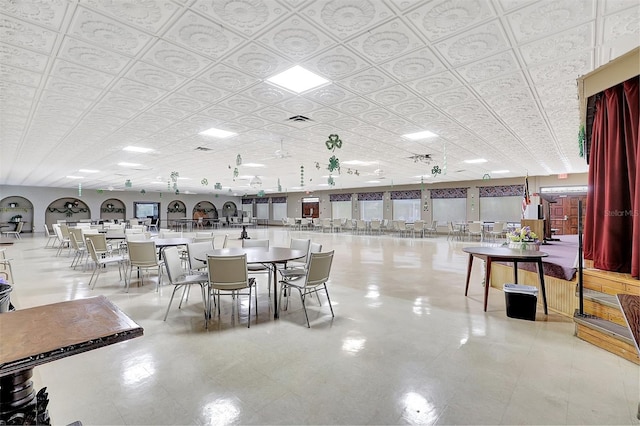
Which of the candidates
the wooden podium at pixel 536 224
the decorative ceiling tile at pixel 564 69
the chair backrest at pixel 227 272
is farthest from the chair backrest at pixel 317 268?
the wooden podium at pixel 536 224

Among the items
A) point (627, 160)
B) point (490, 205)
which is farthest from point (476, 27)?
point (490, 205)

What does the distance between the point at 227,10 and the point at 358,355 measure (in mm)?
2751

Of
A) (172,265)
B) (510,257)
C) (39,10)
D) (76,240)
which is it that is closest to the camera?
(39,10)

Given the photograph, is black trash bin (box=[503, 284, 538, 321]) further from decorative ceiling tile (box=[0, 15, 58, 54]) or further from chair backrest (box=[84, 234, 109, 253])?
chair backrest (box=[84, 234, 109, 253])

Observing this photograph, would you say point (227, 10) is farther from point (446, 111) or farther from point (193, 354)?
point (446, 111)

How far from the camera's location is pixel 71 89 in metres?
3.27

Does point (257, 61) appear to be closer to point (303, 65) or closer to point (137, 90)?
point (303, 65)

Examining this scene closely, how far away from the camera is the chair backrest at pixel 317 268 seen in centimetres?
332

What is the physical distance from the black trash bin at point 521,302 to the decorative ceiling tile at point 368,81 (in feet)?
8.83

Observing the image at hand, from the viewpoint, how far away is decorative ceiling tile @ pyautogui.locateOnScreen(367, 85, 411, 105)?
130 inches

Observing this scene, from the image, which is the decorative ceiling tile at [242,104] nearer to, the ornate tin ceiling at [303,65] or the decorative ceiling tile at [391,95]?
the ornate tin ceiling at [303,65]

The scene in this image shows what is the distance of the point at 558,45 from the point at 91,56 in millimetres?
3877

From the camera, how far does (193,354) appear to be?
2.55 m

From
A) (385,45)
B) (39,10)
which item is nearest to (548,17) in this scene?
(385,45)
